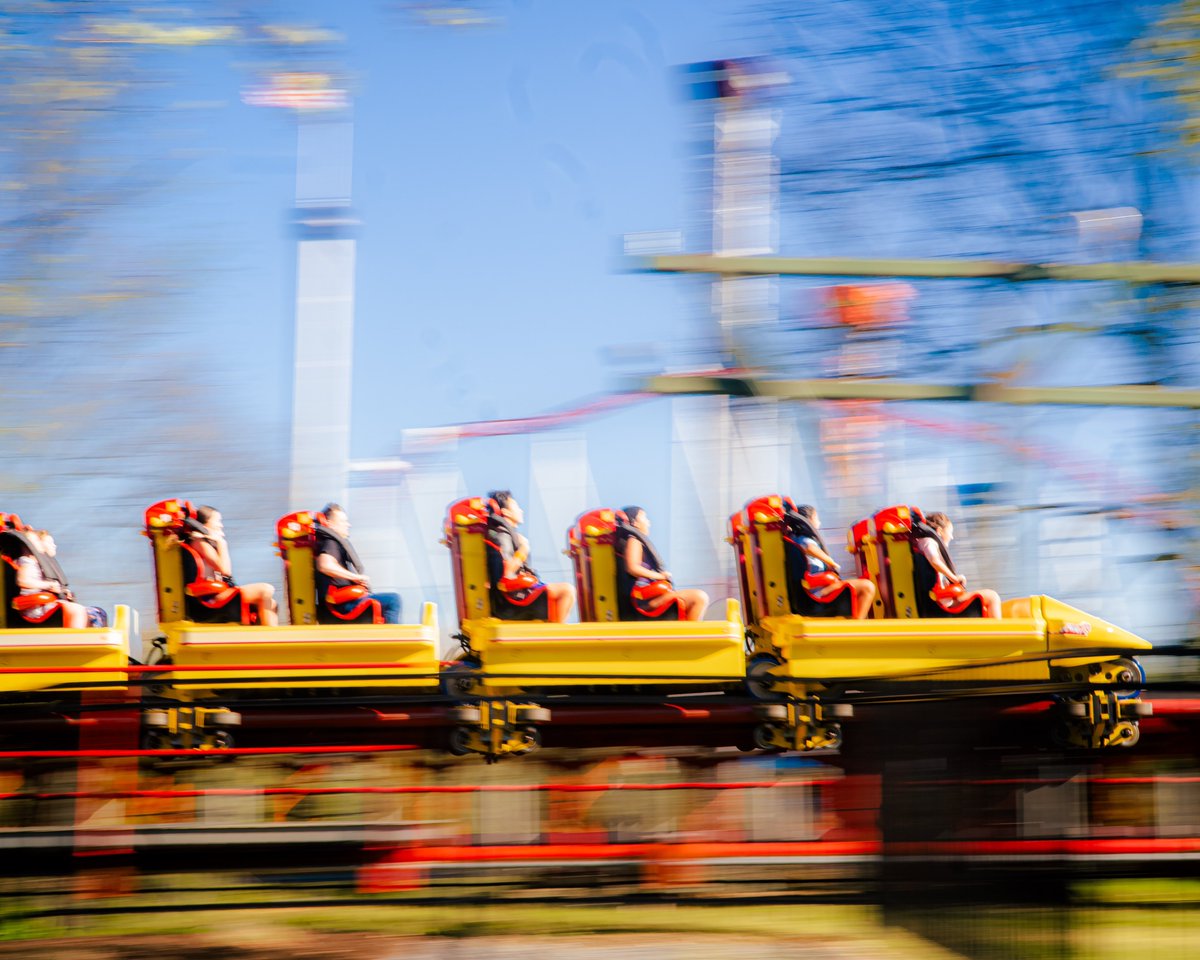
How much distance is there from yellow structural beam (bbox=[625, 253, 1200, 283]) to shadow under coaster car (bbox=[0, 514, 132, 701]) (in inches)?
158

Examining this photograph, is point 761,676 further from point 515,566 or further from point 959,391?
point 959,391

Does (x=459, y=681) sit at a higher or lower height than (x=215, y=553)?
lower

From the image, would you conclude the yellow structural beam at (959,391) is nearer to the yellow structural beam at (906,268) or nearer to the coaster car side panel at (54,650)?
the yellow structural beam at (906,268)

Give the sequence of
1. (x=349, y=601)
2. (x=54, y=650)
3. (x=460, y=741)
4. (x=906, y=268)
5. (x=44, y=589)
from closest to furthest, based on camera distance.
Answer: (x=906, y=268), (x=54, y=650), (x=460, y=741), (x=44, y=589), (x=349, y=601)

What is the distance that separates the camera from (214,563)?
7.49 meters

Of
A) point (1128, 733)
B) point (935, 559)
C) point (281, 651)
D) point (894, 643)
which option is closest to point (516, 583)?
point (281, 651)

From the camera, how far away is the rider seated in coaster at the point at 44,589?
7293 millimetres

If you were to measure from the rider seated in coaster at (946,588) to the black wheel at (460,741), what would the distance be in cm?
260

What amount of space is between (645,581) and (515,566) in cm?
73

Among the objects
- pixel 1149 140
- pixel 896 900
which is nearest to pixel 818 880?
pixel 896 900

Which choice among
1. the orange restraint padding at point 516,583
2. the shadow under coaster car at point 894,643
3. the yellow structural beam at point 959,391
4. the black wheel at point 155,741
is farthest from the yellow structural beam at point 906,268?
the black wheel at point 155,741

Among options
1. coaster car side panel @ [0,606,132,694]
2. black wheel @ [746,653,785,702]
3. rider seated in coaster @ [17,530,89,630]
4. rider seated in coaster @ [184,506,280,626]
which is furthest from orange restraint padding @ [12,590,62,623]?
black wheel @ [746,653,785,702]

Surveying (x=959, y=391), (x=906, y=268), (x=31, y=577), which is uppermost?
(x=906, y=268)

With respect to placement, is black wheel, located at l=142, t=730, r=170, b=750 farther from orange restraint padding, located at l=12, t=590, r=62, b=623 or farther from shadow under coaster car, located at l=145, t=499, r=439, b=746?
orange restraint padding, located at l=12, t=590, r=62, b=623
